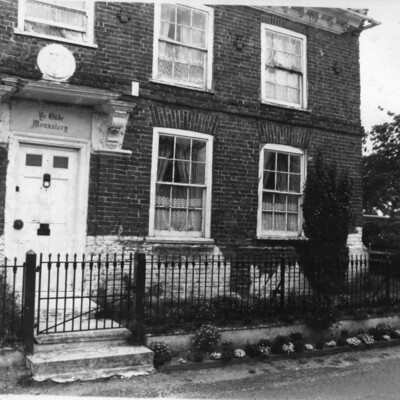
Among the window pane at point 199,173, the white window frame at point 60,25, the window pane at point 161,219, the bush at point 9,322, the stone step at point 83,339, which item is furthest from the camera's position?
the window pane at point 199,173

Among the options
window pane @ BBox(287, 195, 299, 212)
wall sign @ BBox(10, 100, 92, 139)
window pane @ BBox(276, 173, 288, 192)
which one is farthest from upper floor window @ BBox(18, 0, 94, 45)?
window pane @ BBox(287, 195, 299, 212)

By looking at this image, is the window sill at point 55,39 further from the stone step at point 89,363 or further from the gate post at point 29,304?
the stone step at point 89,363

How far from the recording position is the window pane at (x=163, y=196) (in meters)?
8.91

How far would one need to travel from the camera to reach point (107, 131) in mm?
8258

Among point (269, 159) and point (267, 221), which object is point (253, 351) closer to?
point (267, 221)

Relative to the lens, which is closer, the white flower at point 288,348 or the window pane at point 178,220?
the white flower at point 288,348

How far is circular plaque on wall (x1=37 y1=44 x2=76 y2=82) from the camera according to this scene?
7809 millimetres

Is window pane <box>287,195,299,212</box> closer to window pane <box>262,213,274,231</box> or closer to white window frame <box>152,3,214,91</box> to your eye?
window pane <box>262,213,274,231</box>

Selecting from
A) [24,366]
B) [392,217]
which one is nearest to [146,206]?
[24,366]

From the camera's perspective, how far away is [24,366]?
221 inches

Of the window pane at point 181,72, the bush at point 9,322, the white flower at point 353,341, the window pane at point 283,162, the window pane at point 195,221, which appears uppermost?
the window pane at point 181,72

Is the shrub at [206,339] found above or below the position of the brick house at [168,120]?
below

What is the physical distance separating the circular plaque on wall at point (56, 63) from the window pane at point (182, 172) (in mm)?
2505

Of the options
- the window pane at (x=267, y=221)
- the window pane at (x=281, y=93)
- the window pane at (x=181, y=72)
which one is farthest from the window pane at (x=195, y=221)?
the window pane at (x=281, y=93)
